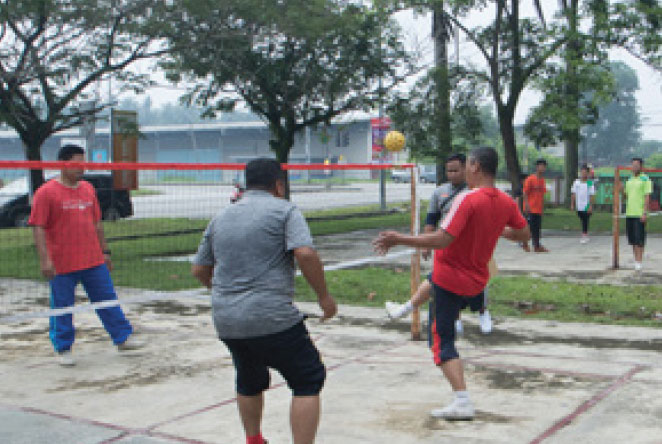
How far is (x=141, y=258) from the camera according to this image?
13492 millimetres

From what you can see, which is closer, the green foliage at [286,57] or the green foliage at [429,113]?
the green foliage at [286,57]

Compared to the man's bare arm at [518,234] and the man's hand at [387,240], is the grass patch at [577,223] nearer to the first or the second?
the man's bare arm at [518,234]

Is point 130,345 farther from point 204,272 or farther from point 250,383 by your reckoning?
point 250,383

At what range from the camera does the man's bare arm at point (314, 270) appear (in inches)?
151

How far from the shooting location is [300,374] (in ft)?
12.8

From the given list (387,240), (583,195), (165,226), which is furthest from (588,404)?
(583,195)

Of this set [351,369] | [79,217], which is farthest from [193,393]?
[79,217]

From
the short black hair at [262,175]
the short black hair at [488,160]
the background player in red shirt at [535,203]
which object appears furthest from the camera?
the background player in red shirt at [535,203]

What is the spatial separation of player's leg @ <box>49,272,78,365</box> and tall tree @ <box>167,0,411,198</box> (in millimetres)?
11090

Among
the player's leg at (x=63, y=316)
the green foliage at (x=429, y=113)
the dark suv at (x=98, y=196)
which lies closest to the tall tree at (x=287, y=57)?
the green foliage at (x=429, y=113)

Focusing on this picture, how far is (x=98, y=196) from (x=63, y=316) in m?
4.78

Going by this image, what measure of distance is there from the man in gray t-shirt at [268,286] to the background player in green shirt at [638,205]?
32.1ft

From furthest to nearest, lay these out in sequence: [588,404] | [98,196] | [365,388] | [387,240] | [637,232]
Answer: [637,232], [98,196], [365,388], [588,404], [387,240]

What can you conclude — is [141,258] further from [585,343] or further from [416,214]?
[585,343]
